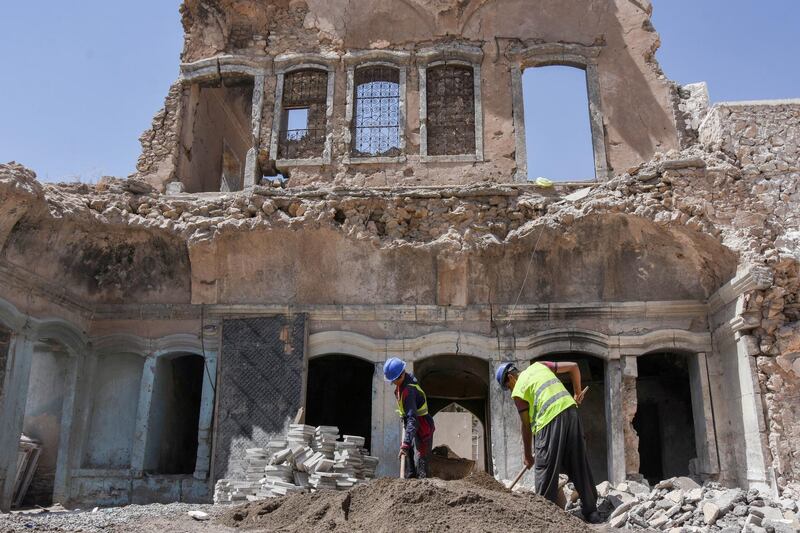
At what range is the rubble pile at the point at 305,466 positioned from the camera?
27.2 feet

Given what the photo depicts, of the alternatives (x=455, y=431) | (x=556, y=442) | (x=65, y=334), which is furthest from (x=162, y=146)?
(x=455, y=431)

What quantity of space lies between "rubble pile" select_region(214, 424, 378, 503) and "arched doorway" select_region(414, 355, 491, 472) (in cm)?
270

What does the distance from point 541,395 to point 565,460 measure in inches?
24.2

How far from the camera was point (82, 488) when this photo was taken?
11.0 metres

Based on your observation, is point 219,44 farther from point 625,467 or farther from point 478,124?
point 625,467

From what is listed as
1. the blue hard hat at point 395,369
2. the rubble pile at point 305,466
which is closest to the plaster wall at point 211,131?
the rubble pile at point 305,466

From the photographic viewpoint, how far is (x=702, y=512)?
20.6 ft

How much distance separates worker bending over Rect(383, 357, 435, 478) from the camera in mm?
7711

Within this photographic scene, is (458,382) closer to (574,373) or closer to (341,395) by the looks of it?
(341,395)

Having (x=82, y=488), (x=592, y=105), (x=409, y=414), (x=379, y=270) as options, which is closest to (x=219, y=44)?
(x=379, y=270)

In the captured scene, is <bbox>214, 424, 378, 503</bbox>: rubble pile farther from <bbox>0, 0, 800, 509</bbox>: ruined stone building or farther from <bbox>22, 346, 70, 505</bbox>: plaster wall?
<bbox>22, 346, 70, 505</bbox>: plaster wall

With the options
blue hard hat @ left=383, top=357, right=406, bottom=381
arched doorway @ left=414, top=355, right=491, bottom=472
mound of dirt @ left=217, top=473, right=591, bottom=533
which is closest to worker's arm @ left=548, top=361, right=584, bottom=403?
mound of dirt @ left=217, top=473, right=591, bottom=533

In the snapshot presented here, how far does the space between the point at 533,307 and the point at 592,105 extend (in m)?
4.28

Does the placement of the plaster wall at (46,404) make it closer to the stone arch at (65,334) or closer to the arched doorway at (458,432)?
the stone arch at (65,334)
